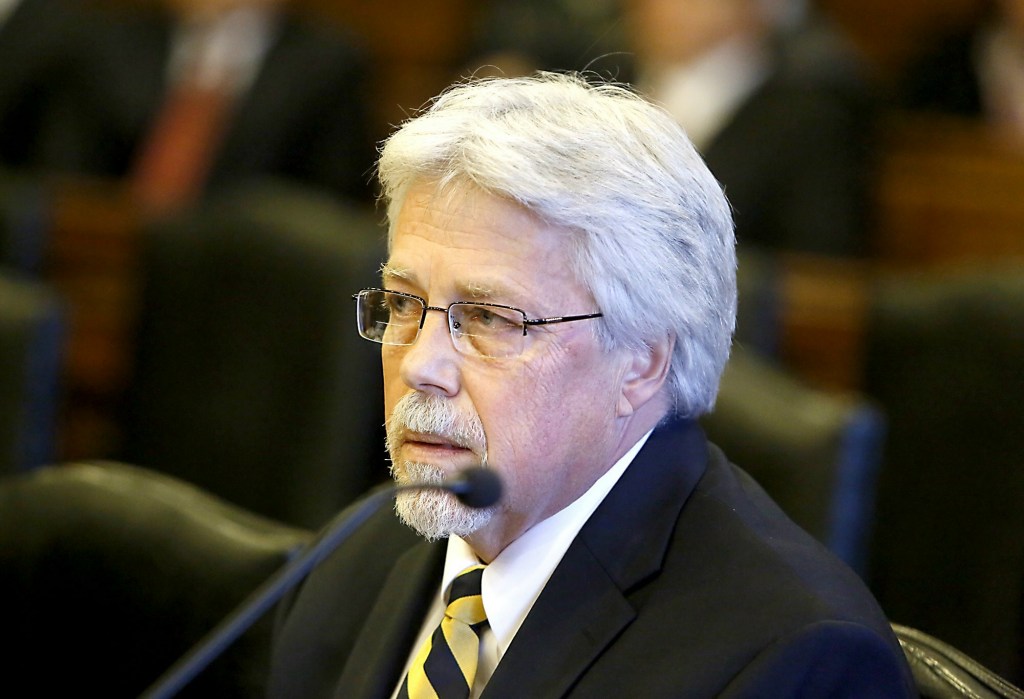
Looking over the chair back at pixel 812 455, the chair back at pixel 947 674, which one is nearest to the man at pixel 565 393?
the chair back at pixel 947 674

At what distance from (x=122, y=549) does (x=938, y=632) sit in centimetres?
128

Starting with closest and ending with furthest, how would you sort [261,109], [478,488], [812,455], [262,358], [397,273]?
[478,488]
[397,273]
[812,455]
[262,358]
[261,109]

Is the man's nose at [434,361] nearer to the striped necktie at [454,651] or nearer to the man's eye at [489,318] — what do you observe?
the man's eye at [489,318]

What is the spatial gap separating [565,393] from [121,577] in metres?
0.67

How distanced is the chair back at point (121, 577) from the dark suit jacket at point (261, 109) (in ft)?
8.11

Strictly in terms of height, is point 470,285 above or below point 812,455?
above

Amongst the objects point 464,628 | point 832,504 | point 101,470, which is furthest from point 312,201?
point 464,628

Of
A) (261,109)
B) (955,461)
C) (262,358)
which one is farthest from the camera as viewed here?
(261,109)

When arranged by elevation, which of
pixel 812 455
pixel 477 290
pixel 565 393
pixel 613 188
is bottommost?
pixel 812 455

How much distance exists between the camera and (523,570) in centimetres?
141

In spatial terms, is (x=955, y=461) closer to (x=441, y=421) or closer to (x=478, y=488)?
(x=441, y=421)

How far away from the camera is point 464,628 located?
55.7 inches

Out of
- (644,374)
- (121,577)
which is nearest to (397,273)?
(644,374)

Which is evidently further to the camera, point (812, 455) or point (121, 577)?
point (812, 455)
